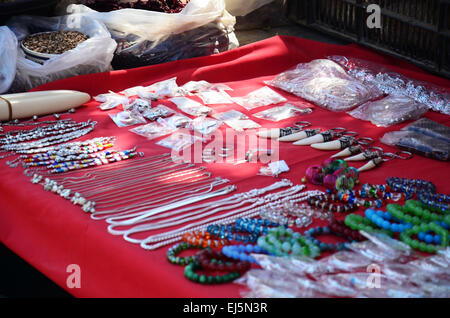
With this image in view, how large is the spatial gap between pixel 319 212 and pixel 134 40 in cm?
195

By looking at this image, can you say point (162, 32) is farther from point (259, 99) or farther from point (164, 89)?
point (259, 99)

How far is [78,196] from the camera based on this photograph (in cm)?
229

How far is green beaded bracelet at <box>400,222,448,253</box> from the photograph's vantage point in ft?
6.24

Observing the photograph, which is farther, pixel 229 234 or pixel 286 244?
pixel 229 234

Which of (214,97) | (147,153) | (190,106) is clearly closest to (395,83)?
(214,97)

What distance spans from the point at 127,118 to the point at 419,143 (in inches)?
52.1

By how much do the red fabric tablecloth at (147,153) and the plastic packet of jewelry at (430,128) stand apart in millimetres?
101

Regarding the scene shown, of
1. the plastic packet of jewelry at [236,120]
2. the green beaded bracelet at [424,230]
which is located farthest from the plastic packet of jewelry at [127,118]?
the green beaded bracelet at [424,230]

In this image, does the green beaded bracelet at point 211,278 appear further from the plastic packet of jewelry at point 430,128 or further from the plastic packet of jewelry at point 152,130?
the plastic packet of jewelry at point 430,128

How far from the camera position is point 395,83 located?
333 centimetres

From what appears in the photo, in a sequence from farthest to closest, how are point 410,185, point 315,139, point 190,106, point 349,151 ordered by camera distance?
1. point 190,106
2. point 315,139
3. point 349,151
4. point 410,185

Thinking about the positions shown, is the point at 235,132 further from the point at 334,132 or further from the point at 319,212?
the point at 319,212

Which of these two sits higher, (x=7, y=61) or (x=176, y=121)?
(x=7, y=61)

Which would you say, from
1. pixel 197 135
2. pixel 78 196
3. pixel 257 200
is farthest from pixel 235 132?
pixel 78 196
